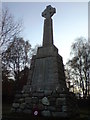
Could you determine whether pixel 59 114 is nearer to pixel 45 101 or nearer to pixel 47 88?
pixel 45 101

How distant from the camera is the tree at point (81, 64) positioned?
88.8 ft

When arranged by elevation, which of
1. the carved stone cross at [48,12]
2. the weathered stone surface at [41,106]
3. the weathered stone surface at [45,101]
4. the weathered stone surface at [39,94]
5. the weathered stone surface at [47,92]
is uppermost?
the carved stone cross at [48,12]

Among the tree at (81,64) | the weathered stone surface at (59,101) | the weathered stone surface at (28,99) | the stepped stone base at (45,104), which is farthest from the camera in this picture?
the tree at (81,64)

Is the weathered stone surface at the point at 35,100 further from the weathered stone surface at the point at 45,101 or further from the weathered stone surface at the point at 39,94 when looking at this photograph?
the weathered stone surface at the point at 45,101

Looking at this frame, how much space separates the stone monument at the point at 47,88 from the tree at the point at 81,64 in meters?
15.5

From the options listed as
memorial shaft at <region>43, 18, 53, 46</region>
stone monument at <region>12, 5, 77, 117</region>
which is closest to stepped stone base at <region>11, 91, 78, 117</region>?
stone monument at <region>12, 5, 77, 117</region>

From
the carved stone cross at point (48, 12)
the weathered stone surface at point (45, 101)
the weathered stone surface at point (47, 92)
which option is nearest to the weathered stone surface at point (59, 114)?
the weathered stone surface at point (45, 101)

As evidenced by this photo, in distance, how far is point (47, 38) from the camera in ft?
41.6

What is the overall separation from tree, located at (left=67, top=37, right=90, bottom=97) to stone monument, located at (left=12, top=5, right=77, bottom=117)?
15.5m

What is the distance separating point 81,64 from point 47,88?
17.8 metres

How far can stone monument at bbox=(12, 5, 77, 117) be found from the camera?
387 inches

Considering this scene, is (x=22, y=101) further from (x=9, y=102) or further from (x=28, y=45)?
(x=28, y=45)

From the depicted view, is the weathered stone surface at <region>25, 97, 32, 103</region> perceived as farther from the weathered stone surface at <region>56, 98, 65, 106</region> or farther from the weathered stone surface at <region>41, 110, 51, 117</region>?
the weathered stone surface at <region>56, 98, 65, 106</region>

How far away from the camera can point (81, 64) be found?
27.6m
